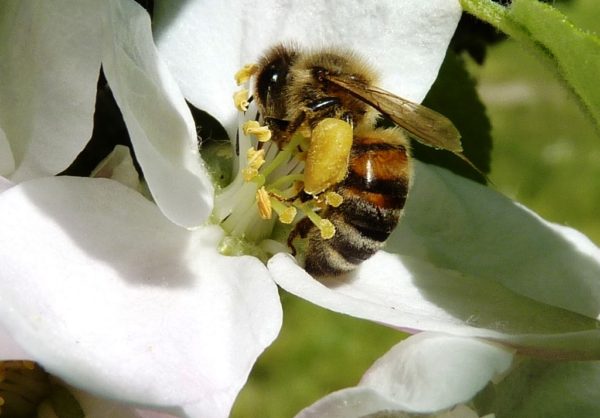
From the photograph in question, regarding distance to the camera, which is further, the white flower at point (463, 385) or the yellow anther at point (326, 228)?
the yellow anther at point (326, 228)

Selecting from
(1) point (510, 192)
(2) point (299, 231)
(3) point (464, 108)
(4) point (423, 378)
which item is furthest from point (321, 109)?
(1) point (510, 192)

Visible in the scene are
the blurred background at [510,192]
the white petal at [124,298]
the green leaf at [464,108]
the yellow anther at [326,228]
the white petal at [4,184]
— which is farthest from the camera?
the blurred background at [510,192]

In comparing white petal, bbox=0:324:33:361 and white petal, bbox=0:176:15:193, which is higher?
white petal, bbox=0:176:15:193

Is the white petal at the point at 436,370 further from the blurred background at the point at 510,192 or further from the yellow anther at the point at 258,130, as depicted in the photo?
the blurred background at the point at 510,192

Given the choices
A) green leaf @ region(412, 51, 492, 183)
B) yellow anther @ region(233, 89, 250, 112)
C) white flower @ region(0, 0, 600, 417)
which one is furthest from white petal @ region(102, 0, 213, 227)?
green leaf @ region(412, 51, 492, 183)

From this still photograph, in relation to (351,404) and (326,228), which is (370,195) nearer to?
(326,228)

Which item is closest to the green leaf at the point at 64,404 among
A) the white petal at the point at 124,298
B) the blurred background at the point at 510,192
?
the white petal at the point at 124,298

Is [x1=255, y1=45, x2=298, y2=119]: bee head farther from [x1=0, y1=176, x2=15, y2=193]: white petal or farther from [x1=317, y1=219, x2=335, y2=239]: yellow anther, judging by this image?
[x1=0, y1=176, x2=15, y2=193]: white petal
